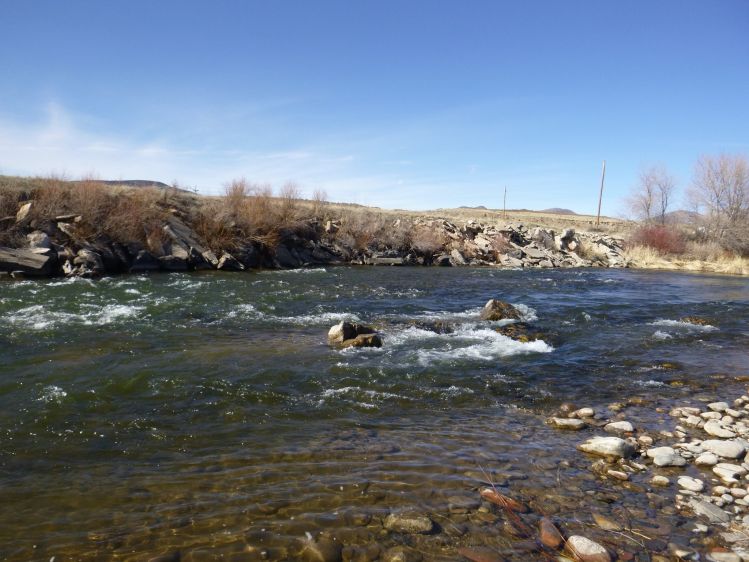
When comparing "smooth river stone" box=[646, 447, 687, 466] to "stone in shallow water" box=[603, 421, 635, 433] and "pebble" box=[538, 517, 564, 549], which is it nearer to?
"stone in shallow water" box=[603, 421, 635, 433]

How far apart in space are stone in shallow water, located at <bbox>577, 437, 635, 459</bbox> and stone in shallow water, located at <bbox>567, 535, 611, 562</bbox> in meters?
1.83

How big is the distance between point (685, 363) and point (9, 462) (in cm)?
1077

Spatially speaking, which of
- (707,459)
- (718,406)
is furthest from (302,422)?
(718,406)

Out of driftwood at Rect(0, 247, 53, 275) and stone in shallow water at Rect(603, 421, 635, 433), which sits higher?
driftwood at Rect(0, 247, 53, 275)

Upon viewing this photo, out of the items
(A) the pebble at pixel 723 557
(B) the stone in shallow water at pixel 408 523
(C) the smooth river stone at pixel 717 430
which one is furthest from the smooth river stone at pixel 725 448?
(B) the stone in shallow water at pixel 408 523

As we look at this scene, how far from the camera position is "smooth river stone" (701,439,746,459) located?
513 cm

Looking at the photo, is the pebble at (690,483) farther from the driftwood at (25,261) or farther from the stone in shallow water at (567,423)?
the driftwood at (25,261)

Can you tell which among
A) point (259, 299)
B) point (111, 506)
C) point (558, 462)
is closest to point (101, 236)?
point (259, 299)

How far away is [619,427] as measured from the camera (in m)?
5.98

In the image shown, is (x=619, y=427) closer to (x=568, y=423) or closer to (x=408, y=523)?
(x=568, y=423)

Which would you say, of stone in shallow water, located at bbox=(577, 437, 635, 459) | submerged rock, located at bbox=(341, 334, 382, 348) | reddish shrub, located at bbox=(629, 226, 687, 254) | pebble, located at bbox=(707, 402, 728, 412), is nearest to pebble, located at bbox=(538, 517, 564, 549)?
stone in shallow water, located at bbox=(577, 437, 635, 459)

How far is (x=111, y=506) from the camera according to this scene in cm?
402

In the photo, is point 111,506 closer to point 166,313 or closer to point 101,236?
point 166,313

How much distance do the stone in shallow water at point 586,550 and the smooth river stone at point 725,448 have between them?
2664mm
